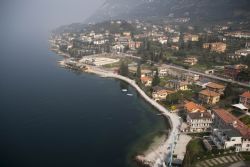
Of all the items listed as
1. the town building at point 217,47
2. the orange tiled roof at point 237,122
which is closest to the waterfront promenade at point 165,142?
the orange tiled roof at point 237,122

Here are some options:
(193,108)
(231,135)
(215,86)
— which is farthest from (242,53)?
(231,135)

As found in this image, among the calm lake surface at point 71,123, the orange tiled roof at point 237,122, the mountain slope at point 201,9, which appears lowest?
the calm lake surface at point 71,123

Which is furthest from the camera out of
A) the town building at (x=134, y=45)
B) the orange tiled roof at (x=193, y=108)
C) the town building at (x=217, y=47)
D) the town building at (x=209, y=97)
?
the town building at (x=134, y=45)

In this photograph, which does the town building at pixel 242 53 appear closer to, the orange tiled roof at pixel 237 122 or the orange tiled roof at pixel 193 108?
the orange tiled roof at pixel 193 108

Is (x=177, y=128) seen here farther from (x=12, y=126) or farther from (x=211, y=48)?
(x=211, y=48)

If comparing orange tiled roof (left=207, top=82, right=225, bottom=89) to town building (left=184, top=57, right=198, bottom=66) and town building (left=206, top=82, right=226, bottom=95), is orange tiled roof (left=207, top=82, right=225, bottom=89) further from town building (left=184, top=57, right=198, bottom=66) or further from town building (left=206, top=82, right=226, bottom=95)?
town building (left=184, top=57, right=198, bottom=66)

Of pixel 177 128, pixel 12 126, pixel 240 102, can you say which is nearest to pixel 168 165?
pixel 177 128
